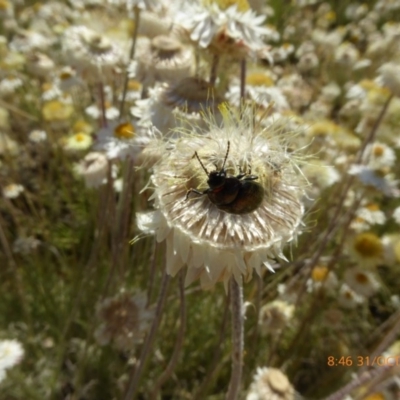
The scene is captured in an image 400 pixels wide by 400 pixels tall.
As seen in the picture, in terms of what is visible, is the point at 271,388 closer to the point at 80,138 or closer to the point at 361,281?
the point at 361,281

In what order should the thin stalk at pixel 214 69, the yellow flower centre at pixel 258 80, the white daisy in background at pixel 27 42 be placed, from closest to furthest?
the thin stalk at pixel 214 69 → the yellow flower centre at pixel 258 80 → the white daisy in background at pixel 27 42

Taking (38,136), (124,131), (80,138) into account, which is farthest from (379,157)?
(38,136)

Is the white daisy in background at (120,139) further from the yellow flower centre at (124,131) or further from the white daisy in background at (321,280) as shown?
the white daisy in background at (321,280)

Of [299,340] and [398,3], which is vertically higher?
[398,3]

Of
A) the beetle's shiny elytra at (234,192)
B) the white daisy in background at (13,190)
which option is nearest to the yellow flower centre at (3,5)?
the white daisy in background at (13,190)

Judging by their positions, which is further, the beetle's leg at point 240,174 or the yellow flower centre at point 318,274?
the yellow flower centre at point 318,274

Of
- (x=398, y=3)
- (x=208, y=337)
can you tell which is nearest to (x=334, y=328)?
(x=208, y=337)

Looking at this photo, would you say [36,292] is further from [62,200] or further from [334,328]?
[334,328]
